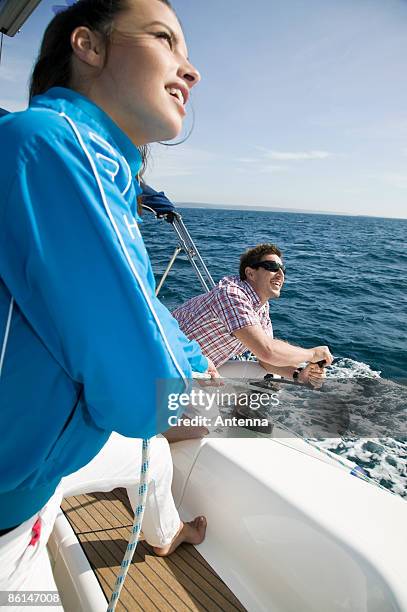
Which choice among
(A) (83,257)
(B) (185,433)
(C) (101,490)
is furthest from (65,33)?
(B) (185,433)

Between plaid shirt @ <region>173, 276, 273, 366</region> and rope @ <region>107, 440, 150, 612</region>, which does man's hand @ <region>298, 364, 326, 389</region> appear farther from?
rope @ <region>107, 440, 150, 612</region>

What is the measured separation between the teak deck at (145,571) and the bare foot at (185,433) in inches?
14.5

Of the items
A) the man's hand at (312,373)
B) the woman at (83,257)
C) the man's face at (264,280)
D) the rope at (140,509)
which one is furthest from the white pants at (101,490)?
the man's face at (264,280)

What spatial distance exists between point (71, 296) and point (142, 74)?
1.17 ft

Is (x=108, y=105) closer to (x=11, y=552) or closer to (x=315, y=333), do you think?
(x=11, y=552)

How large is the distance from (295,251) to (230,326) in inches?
641

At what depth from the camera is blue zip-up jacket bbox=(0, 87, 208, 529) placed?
481 mm

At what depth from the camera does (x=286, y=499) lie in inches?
59.9

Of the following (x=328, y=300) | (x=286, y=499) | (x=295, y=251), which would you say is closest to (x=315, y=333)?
(x=328, y=300)

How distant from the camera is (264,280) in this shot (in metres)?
2.61

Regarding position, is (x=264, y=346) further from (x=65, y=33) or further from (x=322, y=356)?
(x=65, y=33)

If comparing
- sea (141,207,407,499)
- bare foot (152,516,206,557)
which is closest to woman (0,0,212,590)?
bare foot (152,516,206,557)

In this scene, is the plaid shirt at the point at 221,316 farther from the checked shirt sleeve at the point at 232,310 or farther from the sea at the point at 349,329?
the sea at the point at 349,329

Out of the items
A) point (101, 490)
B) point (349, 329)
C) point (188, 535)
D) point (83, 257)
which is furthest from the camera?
point (349, 329)
